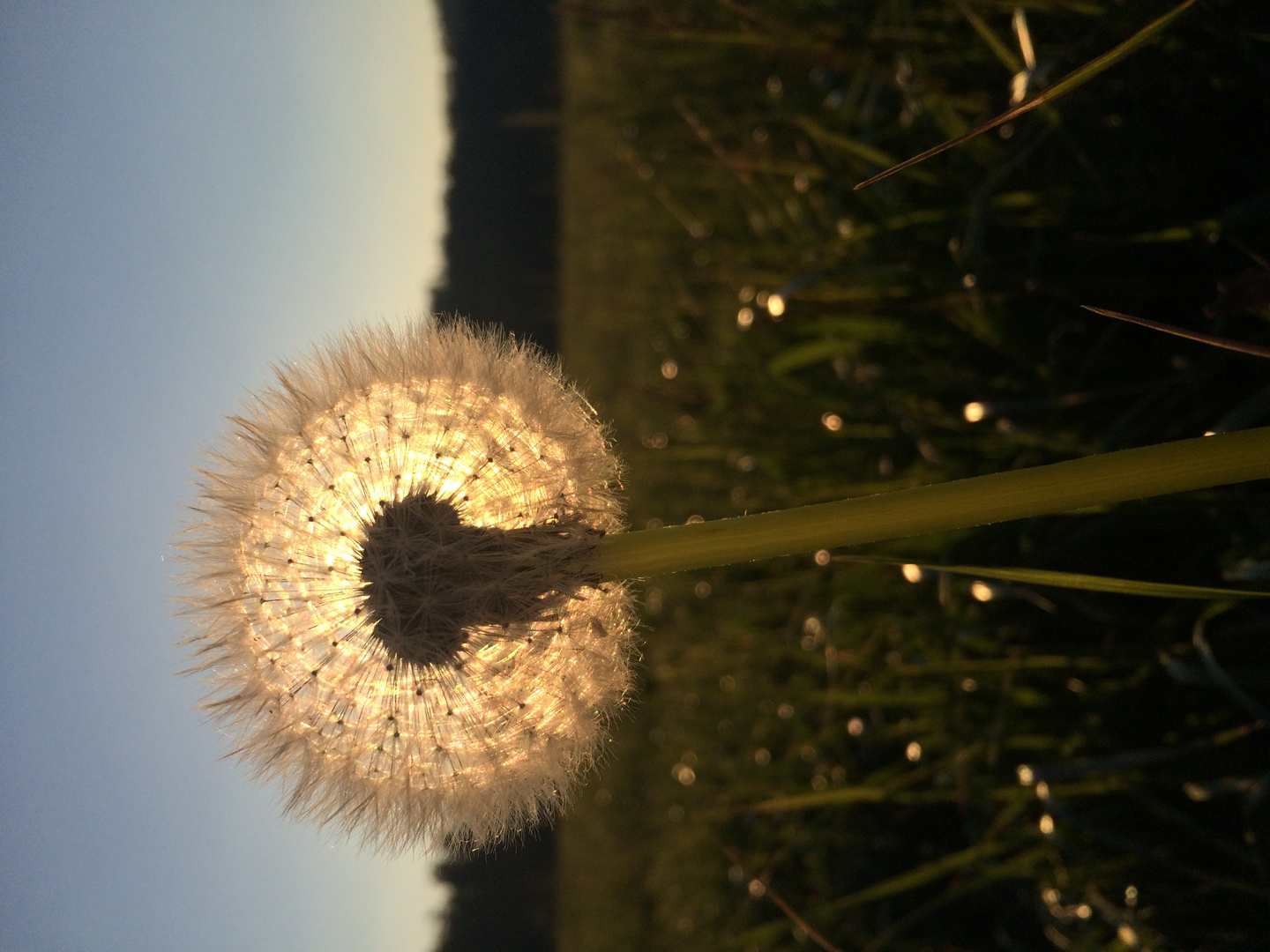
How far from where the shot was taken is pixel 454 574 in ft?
2.73

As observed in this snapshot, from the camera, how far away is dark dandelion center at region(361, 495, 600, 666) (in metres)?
0.82

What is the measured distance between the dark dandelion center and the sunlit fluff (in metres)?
0.01

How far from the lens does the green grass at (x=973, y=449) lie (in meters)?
1.19

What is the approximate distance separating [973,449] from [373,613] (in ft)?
4.19

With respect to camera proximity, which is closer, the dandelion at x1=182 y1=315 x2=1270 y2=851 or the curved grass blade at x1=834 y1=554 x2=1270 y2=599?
the curved grass blade at x1=834 y1=554 x2=1270 y2=599

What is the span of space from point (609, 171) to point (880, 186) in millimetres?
2364

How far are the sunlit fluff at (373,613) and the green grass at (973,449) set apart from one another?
24 cm

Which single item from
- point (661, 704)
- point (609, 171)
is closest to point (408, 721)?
point (661, 704)

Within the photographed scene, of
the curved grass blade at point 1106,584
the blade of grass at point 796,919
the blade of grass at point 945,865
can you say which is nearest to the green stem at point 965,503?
the curved grass blade at point 1106,584

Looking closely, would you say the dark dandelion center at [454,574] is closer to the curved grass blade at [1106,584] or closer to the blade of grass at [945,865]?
the curved grass blade at [1106,584]

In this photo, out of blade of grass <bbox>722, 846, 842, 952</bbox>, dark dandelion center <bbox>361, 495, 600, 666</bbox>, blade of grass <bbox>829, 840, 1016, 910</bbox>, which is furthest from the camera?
blade of grass <bbox>829, 840, 1016, 910</bbox>

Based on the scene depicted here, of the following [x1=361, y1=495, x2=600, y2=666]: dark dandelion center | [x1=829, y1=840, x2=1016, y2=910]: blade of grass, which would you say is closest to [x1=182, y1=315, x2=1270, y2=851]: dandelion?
[x1=361, y1=495, x2=600, y2=666]: dark dandelion center

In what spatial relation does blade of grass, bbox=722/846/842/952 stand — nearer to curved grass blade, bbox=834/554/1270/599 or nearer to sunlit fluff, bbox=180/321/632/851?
sunlit fluff, bbox=180/321/632/851

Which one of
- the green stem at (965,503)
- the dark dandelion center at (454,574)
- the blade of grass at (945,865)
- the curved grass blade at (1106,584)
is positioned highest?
the green stem at (965,503)
